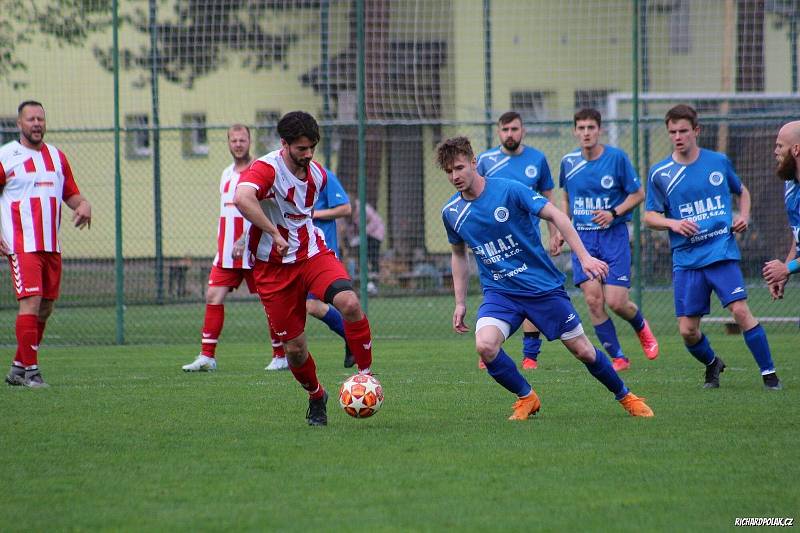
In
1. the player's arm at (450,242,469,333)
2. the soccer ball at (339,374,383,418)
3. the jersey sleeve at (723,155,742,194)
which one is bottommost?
the soccer ball at (339,374,383,418)

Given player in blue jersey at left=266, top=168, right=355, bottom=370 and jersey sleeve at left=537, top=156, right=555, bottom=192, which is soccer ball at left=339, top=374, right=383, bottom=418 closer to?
player in blue jersey at left=266, top=168, right=355, bottom=370

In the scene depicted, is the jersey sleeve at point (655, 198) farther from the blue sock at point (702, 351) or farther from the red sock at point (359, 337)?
the red sock at point (359, 337)

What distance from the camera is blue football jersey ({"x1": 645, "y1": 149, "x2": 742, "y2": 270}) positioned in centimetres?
902

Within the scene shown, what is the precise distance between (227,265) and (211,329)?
616 mm

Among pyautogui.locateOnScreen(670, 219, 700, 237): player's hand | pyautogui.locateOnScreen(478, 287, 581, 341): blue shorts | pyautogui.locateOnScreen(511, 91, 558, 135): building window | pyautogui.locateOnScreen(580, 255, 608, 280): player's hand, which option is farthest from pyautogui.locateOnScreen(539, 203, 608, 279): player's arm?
pyautogui.locateOnScreen(511, 91, 558, 135): building window

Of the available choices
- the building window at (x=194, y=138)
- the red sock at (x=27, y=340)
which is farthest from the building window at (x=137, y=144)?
the red sock at (x=27, y=340)

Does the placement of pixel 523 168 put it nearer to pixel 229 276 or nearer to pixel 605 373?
pixel 229 276

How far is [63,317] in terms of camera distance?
18266 mm

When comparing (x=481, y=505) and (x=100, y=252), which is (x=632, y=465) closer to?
(x=481, y=505)

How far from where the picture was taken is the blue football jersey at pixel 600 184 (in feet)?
35.7

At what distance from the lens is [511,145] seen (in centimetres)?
1116

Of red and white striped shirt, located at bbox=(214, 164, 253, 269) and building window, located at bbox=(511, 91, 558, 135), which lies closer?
red and white striped shirt, located at bbox=(214, 164, 253, 269)

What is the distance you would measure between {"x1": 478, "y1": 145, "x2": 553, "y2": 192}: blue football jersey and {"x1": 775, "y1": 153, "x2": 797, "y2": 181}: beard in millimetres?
3619

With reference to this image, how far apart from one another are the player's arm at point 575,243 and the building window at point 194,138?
11.6 meters
